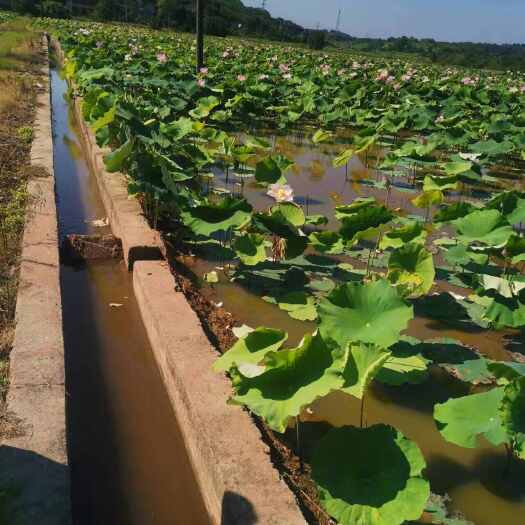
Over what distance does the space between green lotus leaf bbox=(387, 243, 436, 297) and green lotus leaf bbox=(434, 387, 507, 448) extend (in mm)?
941

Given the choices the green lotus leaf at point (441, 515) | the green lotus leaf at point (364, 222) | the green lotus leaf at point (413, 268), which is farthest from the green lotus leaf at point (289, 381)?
the green lotus leaf at point (364, 222)

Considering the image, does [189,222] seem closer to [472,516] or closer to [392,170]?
[472,516]

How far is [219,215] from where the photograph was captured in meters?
3.54

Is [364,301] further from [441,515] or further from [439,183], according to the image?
[439,183]

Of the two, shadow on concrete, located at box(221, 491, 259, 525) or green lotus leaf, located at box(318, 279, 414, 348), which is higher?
green lotus leaf, located at box(318, 279, 414, 348)

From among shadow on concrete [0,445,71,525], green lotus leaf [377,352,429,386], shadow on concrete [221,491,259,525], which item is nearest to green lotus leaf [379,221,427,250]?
green lotus leaf [377,352,429,386]

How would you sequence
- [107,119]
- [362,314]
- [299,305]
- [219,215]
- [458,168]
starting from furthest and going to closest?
[458,168], [107,119], [219,215], [299,305], [362,314]

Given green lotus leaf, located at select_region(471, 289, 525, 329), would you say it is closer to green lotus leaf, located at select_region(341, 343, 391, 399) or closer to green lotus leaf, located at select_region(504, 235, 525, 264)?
green lotus leaf, located at select_region(504, 235, 525, 264)

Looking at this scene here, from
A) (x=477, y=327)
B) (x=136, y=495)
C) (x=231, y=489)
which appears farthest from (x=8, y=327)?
(x=477, y=327)

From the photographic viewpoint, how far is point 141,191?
404 centimetres

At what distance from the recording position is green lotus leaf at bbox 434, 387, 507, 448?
6.54ft

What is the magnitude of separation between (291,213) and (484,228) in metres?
1.14

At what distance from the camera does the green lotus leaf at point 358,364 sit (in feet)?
6.53

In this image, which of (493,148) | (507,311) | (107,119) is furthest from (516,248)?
(493,148)
